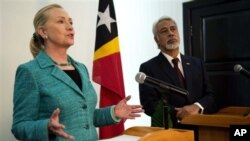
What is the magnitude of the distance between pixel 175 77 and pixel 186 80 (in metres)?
0.08

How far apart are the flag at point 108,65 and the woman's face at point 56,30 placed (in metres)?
0.83

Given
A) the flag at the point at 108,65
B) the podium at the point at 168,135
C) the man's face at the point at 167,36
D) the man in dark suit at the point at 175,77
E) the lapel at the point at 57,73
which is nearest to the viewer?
the podium at the point at 168,135

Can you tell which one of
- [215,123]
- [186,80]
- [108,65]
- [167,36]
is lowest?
[215,123]

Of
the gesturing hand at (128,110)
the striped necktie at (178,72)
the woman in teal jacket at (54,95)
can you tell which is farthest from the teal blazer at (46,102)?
the striped necktie at (178,72)

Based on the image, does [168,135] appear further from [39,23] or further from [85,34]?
[85,34]

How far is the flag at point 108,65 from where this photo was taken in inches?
87.8

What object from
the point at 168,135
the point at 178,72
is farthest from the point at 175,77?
the point at 168,135

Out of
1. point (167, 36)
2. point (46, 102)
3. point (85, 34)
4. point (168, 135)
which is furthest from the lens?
point (85, 34)

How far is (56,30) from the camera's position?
4.65 ft

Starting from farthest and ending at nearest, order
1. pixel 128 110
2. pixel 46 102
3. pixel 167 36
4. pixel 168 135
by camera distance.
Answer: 1. pixel 167 36
2. pixel 128 110
3. pixel 46 102
4. pixel 168 135

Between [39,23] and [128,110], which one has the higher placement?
[39,23]

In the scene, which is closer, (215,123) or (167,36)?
(215,123)

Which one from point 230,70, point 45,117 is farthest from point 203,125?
point 230,70

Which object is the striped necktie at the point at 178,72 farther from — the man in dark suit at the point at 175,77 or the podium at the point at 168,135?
the podium at the point at 168,135
